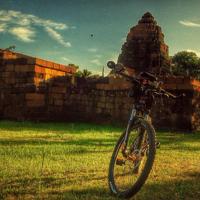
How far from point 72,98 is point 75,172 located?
28.4ft

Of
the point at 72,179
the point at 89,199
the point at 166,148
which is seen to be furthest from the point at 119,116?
the point at 89,199

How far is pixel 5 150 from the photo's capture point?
5406mm

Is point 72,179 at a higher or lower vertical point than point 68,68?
lower

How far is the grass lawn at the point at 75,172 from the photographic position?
128 inches

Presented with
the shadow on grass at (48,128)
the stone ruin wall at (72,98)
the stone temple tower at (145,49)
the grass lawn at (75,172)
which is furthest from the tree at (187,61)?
the grass lawn at (75,172)

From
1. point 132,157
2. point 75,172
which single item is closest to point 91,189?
point 132,157

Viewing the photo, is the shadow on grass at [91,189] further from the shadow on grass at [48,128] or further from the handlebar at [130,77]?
the shadow on grass at [48,128]

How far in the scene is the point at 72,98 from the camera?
12.8 metres

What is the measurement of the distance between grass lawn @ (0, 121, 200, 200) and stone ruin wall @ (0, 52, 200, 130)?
4.85 metres

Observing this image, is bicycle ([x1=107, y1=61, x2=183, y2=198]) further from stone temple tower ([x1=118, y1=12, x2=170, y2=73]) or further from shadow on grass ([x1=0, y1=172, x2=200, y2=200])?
stone temple tower ([x1=118, y1=12, x2=170, y2=73])

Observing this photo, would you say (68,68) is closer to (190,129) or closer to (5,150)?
(190,129)

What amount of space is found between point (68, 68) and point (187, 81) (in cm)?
475

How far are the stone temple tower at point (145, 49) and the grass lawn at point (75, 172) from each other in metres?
11.6

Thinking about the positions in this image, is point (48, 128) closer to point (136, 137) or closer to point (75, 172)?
point (75, 172)
